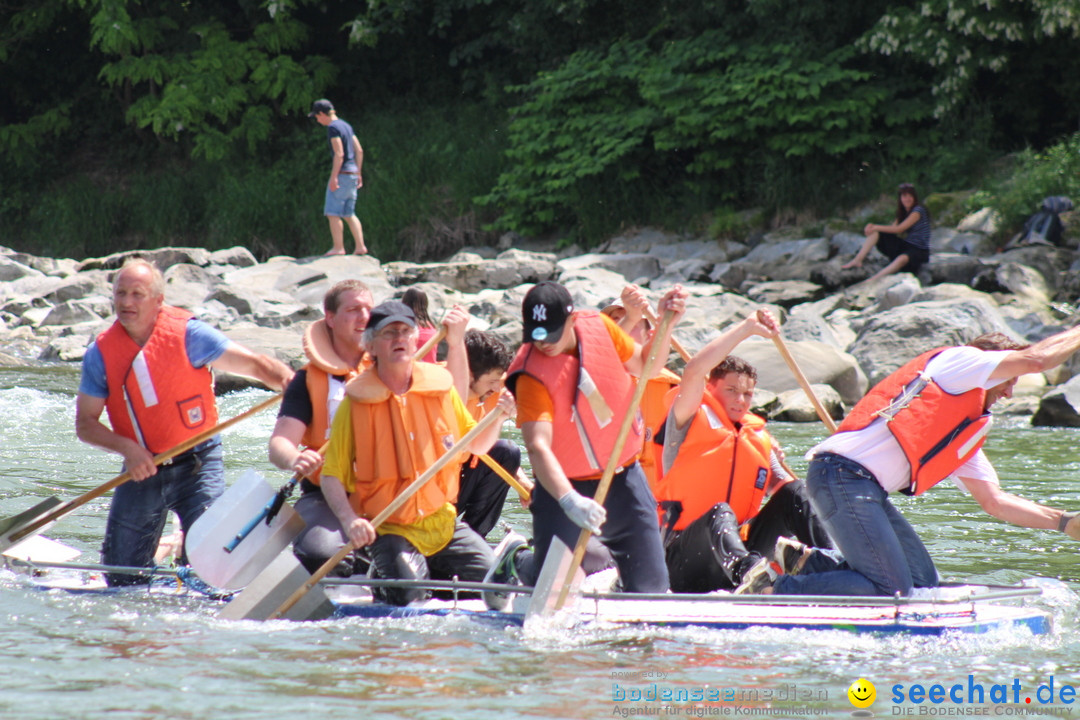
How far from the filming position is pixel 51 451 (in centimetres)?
846

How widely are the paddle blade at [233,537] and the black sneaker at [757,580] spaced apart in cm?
176

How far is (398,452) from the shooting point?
435 centimetres

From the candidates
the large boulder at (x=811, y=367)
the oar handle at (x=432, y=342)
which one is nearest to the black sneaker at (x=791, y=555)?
the oar handle at (x=432, y=342)

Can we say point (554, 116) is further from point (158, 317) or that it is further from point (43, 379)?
point (158, 317)

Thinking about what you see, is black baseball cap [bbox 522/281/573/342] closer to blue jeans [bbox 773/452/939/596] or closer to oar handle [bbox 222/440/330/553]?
blue jeans [bbox 773/452/939/596]

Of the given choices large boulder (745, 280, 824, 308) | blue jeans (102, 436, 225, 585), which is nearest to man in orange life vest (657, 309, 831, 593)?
blue jeans (102, 436, 225, 585)

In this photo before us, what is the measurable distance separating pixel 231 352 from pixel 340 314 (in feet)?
1.55

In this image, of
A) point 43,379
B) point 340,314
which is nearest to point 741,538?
point 340,314

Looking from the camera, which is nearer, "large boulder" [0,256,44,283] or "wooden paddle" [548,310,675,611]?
"wooden paddle" [548,310,675,611]

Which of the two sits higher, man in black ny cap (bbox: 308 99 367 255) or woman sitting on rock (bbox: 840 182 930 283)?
man in black ny cap (bbox: 308 99 367 255)

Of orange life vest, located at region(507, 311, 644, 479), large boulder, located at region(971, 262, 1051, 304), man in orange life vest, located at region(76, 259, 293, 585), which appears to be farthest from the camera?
large boulder, located at region(971, 262, 1051, 304)

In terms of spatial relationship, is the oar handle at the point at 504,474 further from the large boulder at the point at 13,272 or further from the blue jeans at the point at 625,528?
the large boulder at the point at 13,272

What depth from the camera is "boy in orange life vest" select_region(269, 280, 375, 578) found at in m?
4.47

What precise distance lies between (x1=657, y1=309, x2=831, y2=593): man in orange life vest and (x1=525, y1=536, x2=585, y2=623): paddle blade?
755mm
